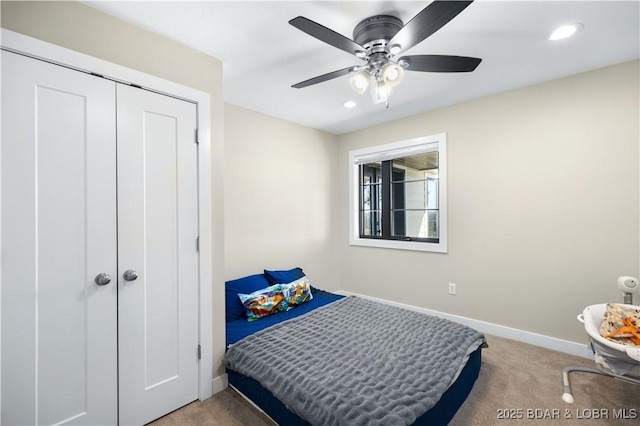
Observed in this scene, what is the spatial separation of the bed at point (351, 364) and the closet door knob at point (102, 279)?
0.96m

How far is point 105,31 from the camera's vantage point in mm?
1659

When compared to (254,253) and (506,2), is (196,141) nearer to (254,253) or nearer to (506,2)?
(254,253)

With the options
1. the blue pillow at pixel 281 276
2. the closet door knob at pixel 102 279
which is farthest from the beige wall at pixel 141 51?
the blue pillow at pixel 281 276

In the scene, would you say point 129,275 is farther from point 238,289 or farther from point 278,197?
point 278,197

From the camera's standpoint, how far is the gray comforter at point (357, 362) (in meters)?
1.44

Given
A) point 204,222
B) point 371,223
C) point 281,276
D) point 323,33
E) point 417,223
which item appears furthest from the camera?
point 371,223

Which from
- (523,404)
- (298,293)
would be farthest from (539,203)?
(298,293)

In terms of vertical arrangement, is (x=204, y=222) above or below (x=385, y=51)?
below

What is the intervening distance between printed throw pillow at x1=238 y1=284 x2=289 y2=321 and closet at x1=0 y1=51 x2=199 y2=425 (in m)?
0.67

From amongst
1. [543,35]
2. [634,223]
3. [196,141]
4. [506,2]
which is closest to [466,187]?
[634,223]

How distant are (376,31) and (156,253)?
1946 millimetres

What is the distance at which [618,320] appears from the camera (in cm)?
190

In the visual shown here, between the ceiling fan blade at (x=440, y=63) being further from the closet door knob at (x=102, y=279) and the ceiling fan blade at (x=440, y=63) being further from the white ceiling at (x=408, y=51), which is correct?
the closet door knob at (x=102, y=279)

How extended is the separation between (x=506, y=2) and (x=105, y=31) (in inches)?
90.8
